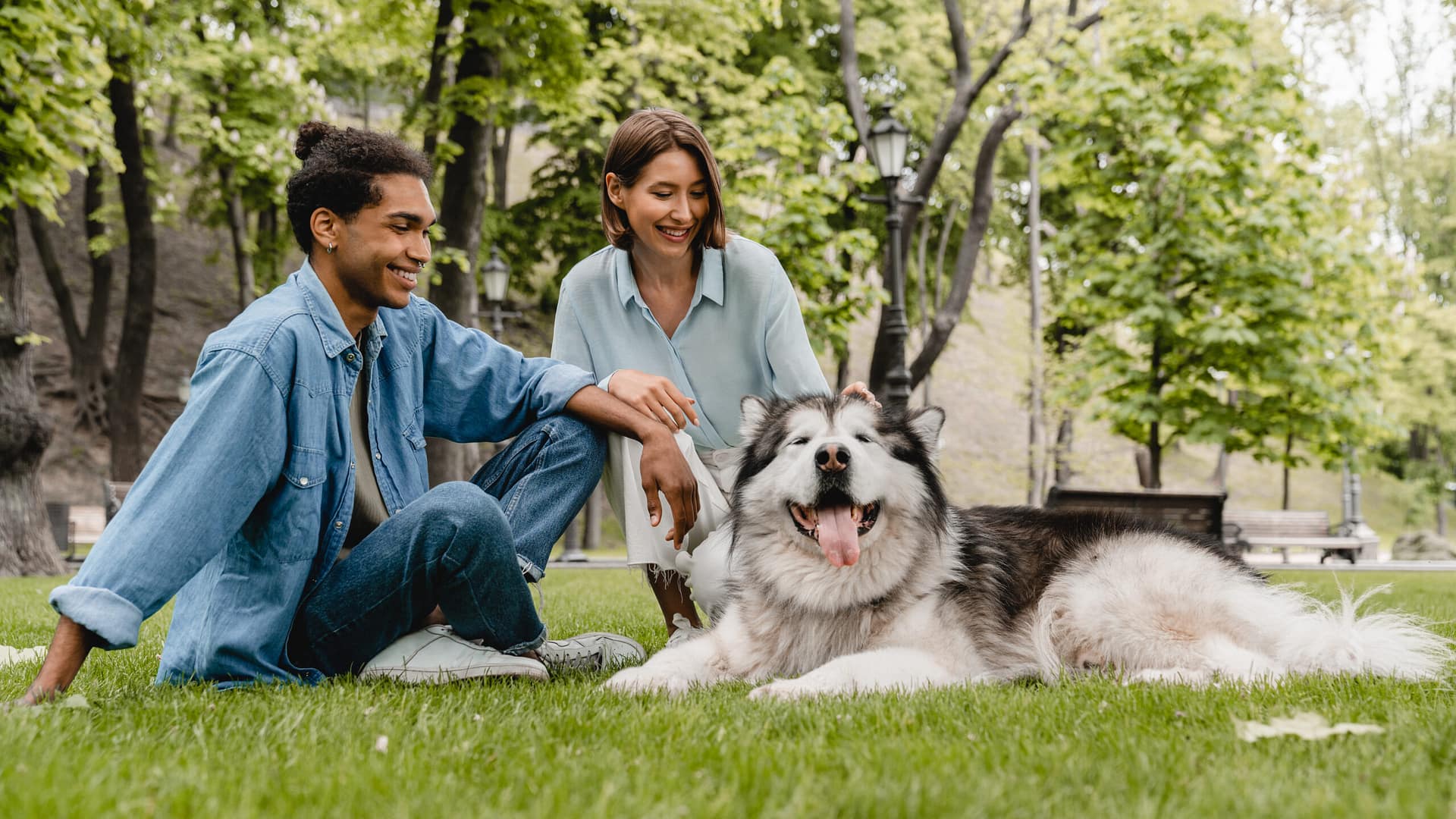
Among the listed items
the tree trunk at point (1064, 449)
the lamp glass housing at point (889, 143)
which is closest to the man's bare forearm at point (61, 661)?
the lamp glass housing at point (889, 143)

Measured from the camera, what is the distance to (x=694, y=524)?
14.8ft

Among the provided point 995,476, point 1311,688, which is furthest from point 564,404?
point 995,476

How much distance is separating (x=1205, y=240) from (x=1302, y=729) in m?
14.2

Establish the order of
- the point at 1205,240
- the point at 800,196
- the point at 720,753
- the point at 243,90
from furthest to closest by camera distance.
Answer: the point at 800,196 < the point at 243,90 < the point at 1205,240 < the point at 720,753

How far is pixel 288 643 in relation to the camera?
11.5 ft

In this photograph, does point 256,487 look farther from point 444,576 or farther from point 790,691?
point 790,691

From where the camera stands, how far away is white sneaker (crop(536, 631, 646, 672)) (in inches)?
162

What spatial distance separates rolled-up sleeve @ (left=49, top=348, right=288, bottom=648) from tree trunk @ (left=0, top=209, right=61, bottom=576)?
9.35 m

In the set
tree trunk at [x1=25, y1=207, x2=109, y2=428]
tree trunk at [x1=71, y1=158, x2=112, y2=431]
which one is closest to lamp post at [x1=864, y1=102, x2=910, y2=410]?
tree trunk at [x1=71, y1=158, x2=112, y2=431]

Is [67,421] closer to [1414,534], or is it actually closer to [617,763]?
[617,763]

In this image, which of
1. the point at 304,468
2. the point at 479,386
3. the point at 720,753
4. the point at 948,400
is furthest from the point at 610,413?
the point at 948,400

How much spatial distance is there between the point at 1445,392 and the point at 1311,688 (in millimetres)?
36439

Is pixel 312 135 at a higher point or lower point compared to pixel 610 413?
higher

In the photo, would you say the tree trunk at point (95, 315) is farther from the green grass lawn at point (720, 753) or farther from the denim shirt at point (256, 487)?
the green grass lawn at point (720, 753)
